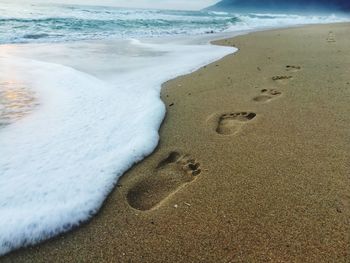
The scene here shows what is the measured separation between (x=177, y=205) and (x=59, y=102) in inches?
88.6

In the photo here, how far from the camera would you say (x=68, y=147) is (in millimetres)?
2521

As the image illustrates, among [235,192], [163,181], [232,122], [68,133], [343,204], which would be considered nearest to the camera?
[343,204]

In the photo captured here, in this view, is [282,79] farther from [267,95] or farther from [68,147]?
[68,147]

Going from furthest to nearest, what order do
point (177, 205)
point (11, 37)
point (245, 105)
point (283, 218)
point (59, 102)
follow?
point (11, 37) → point (59, 102) → point (245, 105) → point (177, 205) → point (283, 218)

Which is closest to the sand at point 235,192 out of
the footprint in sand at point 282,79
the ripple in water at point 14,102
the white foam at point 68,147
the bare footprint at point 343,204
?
the bare footprint at point 343,204

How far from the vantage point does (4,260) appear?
60.1 inches

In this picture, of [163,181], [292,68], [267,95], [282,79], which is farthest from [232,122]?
[292,68]

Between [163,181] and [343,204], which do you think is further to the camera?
[163,181]

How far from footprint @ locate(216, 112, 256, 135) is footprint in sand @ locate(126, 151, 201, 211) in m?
0.53

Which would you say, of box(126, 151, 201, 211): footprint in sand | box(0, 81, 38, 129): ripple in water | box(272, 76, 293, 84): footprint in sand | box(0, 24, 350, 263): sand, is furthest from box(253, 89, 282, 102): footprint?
box(0, 81, 38, 129): ripple in water

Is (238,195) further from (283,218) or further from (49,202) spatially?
(49,202)

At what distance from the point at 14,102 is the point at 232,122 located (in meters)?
2.29

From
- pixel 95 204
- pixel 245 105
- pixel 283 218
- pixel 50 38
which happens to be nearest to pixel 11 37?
pixel 50 38

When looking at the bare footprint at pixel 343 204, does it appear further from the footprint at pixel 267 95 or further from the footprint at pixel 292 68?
the footprint at pixel 292 68
